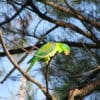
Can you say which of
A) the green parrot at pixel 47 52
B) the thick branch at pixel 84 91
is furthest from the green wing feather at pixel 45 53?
the thick branch at pixel 84 91

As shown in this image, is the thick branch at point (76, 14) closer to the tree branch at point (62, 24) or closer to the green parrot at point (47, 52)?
the tree branch at point (62, 24)

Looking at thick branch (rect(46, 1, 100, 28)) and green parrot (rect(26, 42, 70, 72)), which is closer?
green parrot (rect(26, 42, 70, 72))

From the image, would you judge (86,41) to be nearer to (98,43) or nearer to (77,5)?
(98,43)

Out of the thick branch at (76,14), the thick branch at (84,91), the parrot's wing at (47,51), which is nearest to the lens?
the parrot's wing at (47,51)

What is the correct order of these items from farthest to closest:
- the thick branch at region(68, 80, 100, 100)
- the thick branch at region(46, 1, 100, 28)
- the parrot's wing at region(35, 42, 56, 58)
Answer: the thick branch at region(46, 1, 100, 28) → the thick branch at region(68, 80, 100, 100) → the parrot's wing at region(35, 42, 56, 58)

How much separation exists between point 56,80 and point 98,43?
30 cm

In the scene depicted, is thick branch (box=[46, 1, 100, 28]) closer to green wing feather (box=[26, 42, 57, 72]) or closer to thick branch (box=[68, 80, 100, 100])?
thick branch (box=[68, 80, 100, 100])

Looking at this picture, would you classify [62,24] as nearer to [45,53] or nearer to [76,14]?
[76,14]

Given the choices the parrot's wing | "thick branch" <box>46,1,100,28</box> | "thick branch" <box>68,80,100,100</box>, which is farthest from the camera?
"thick branch" <box>46,1,100,28</box>

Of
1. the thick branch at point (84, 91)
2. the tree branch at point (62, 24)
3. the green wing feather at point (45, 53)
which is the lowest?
the thick branch at point (84, 91)

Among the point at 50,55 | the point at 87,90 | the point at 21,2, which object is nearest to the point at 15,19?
the point at 21,2

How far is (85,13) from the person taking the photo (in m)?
2.12

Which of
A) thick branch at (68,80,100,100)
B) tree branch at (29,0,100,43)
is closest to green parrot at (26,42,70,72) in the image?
thick branch at (68,80,100,100)

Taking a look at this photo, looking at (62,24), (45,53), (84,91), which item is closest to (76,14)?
(62,24)
